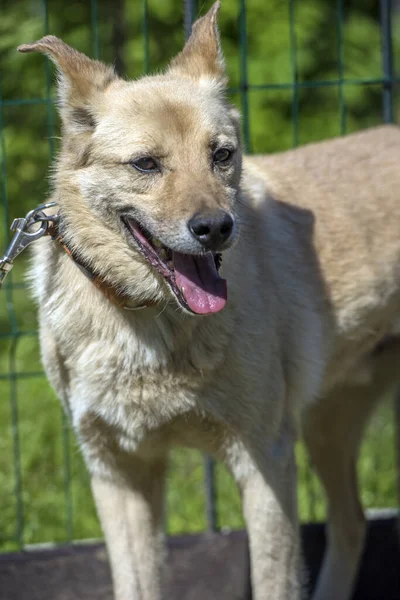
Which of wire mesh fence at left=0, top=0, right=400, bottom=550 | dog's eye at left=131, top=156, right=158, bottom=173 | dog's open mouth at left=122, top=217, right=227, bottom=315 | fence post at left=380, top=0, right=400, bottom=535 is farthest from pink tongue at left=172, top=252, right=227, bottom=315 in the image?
fence post at left=380, top=0, right=400, bottom=535

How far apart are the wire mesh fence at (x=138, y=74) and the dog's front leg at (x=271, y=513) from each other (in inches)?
36.6

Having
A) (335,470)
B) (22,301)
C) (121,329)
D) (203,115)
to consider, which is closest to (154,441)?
(121,329)

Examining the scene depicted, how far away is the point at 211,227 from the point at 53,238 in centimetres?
66

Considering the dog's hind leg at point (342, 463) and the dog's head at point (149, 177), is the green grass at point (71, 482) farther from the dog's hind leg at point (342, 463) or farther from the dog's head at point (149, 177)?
the dog's head at point (149, 177)

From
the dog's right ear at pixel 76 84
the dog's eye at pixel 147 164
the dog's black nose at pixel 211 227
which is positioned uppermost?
the dog's right ear at pixel 76 84

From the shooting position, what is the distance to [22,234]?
2.86m

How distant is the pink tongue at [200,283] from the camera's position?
2672 mm

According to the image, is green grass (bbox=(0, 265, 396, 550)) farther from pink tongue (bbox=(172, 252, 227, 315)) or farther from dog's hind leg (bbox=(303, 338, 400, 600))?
pink tongue (bbox=(172, 252, 227, 315))

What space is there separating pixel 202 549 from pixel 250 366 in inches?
50.1

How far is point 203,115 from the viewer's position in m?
2.81

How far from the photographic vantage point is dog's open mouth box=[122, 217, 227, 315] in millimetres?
2680

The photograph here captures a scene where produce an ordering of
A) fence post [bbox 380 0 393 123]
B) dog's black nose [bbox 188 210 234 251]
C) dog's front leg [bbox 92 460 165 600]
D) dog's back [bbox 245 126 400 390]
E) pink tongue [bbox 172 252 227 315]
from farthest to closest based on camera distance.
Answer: fence post [bbox 380 0 393 123] < dog's back [bbox 245 126 400 390] < dog's front leg [bbox 92 460 165 600] < pink tongue [bbox 172 252 227 315] < dog's black nose [bbox 188 210 234 251]

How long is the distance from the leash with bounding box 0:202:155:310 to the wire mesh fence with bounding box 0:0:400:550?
4.10 ft

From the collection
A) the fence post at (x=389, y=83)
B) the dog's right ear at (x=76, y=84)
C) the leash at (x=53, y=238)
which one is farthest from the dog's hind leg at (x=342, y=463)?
the dog's right ear at (x=76, y=84)
